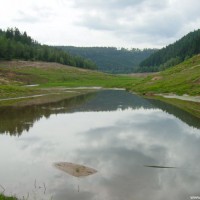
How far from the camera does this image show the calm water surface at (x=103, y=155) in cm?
2073

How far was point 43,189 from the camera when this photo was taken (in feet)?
68.5

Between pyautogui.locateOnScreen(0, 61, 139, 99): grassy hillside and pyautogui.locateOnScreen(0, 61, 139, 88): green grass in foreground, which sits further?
pyautogui.locateOnScreen(0, 61, 139, 88): green grass in foreground

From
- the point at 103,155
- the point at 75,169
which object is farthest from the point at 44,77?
the point at 75,169

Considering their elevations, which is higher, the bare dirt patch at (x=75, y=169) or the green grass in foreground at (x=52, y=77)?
the green grass in foreground at (x=52, y=77)

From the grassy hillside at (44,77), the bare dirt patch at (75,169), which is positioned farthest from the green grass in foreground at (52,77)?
the bare dirt patch at (75,169)

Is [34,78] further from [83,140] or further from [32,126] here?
[83,140]

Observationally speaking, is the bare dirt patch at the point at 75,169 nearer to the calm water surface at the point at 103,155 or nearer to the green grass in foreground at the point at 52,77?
the calm water surface at the point at 103,155

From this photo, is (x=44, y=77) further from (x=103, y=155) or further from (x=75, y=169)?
(x=75, y=169)

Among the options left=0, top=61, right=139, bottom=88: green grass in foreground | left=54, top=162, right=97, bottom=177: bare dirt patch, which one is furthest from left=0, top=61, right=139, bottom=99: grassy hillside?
left=54, top=162, right=97, bottom=177: bare dirt patch

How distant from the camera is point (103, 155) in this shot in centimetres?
2886

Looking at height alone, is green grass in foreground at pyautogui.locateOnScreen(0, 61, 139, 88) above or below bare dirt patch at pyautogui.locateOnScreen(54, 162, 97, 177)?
above

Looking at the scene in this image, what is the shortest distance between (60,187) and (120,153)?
9.54 meters

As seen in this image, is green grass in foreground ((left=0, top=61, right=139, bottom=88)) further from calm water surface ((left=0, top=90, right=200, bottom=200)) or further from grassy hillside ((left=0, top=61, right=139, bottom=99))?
calm water surface ((left=0, top=90, right=200, bottom=200))

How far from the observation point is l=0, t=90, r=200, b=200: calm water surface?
68.0 ft
